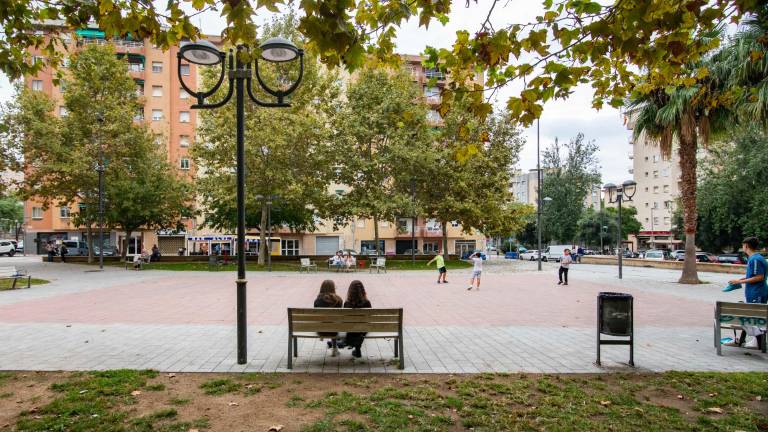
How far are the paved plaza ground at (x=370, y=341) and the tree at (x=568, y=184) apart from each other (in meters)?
45.5

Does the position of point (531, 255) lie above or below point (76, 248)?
below

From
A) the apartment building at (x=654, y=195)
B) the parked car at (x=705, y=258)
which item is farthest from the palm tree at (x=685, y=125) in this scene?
the apartment building at (x=654, y=195)

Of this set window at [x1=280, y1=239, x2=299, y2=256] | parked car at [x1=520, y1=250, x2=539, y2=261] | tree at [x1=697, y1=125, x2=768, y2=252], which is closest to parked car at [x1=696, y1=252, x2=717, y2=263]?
tree at [x1=697, y1=125, x2=768, y2=252]

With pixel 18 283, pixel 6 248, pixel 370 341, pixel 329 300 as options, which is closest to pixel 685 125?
pixel 370 341

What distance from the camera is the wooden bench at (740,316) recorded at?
267 inches

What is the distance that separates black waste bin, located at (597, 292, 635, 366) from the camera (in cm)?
634

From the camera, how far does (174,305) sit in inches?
488

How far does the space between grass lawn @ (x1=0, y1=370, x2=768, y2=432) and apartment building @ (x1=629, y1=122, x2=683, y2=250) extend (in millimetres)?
69108

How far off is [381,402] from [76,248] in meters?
50.1

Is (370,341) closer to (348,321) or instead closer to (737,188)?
(348,321)

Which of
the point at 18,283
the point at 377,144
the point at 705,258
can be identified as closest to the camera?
the point at 18,283

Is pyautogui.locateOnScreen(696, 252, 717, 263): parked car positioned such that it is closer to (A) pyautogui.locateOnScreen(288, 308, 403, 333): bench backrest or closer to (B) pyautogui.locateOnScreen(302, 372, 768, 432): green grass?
(B) pyautogui.locateOnScreen(302, 372, 768, 432): green grass

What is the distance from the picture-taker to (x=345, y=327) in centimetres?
607

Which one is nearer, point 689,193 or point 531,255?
point 689,193
